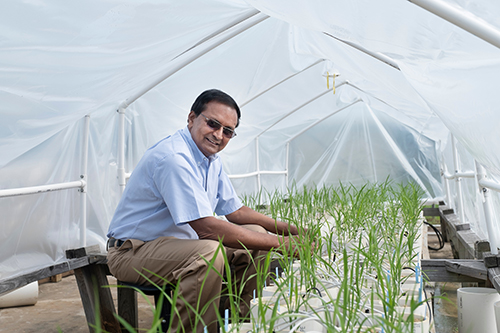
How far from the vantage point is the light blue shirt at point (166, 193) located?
196cm

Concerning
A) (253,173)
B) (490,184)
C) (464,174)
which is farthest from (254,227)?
(253,173)

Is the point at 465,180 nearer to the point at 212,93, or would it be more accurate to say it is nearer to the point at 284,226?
the point at 284,226

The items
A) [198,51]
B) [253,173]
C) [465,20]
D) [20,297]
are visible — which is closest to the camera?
[465,20]

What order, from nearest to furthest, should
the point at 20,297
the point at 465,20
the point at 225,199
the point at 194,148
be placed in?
the point at 465,20 < the point at 194,148 < the point at 225,199 < the point at 20,297

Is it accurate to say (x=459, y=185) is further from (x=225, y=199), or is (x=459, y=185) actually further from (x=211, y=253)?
(x=211, y=253)

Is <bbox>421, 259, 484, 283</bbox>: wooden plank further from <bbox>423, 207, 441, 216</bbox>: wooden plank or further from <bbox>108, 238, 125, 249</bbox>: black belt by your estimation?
<bbox>423, 207, 441, 216</bbox>: wooden plank

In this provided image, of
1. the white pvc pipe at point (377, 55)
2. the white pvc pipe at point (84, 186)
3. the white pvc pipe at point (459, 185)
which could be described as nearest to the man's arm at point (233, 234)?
the white pvc pipe at point (84, 186)

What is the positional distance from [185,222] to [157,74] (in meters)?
1.44

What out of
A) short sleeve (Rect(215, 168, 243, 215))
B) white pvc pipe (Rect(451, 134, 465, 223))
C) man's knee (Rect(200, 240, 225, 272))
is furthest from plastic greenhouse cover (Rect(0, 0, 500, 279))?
man's knee (Rect(200, 240, 225, 272))

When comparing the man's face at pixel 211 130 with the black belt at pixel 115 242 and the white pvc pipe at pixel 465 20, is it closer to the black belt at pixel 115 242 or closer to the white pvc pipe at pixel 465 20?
the black belt at pixel 115 242

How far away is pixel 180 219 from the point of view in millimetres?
Result: 1935

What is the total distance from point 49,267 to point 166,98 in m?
1.58

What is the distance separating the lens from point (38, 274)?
236 centimetres

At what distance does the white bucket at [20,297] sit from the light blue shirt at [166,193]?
1.84 m
